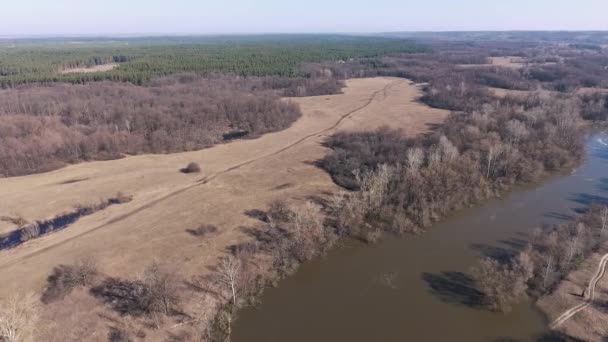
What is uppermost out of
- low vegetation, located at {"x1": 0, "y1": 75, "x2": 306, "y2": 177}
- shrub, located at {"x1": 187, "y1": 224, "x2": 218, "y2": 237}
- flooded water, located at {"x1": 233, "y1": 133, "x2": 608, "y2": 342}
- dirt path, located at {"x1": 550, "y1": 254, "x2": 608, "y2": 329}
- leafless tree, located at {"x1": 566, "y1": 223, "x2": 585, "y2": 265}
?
low vegetation, located at {"x1": 0, "y1": 75, "x2": 306, "y2": 177}

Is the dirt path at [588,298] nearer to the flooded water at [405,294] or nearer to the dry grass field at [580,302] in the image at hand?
the dry grass field at [580,302]

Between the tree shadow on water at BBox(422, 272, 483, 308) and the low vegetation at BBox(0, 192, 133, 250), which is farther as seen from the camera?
the low vegetation at BBox(0, 192, 133, 250)

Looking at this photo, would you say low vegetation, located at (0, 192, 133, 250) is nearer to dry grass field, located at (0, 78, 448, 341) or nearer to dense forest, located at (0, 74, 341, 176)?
dry grass field, located at (0, 78, 448, 341)

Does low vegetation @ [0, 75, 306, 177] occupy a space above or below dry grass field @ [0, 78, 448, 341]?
above

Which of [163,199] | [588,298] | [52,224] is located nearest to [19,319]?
[52,224]

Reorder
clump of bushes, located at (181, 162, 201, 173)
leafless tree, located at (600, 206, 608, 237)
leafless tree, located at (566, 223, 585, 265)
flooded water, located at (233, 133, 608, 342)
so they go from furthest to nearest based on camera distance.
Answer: clump of bushes, located at (181, 162, 201, 173)
leafless tree, located at (600, 206, 608, 237)
leafless tree, located at (566, 223, 585, 265)
flooded water, located at (233, 133, 608, 342)

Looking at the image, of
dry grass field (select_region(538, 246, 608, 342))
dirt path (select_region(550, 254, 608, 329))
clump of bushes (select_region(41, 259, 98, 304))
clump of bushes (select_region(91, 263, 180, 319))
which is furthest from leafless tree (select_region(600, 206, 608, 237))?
clump of bushes (select_region(41, 259, 98, 304))

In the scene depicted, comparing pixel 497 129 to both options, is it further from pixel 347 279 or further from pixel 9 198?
pixel 9 198
